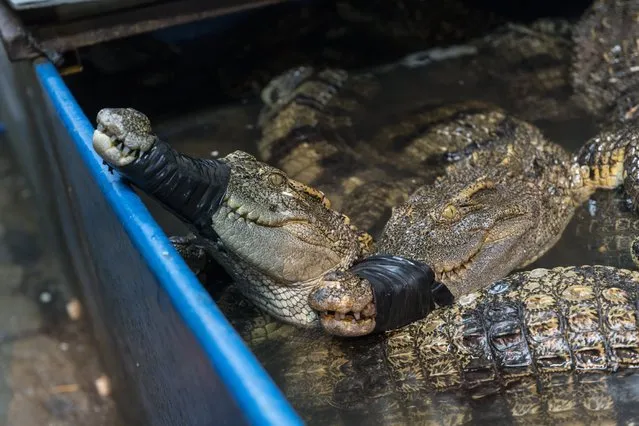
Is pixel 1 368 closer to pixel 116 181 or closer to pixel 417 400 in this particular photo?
pixel 116 181

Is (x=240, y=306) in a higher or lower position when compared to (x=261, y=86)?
lower

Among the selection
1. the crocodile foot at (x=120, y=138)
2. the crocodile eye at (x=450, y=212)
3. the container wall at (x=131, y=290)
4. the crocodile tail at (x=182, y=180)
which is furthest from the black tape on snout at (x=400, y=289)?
the crocodile foot at (x=120, y=138)

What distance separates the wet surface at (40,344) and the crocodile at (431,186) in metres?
1.41

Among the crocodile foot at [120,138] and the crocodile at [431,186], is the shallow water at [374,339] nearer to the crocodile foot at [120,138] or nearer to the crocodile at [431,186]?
the crocodile at [431,186]

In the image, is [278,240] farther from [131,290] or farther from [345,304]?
[131,290]

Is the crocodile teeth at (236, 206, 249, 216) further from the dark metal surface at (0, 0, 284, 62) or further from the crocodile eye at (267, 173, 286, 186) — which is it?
the dark metal surface at (0, 0, 284, 62)

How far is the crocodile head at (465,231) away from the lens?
2434mm

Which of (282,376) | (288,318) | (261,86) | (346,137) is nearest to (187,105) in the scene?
(261,86)

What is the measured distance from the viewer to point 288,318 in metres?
2.30

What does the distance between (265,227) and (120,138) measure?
1.58 ft

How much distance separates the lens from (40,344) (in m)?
3.63

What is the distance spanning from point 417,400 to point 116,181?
3.44 ft

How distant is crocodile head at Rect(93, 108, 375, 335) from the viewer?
182cm

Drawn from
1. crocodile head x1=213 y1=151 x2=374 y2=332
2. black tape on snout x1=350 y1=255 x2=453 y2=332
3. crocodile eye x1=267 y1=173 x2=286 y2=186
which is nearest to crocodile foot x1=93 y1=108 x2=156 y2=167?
crocodile head x1=213 y1=151 x2=374 y2=332
